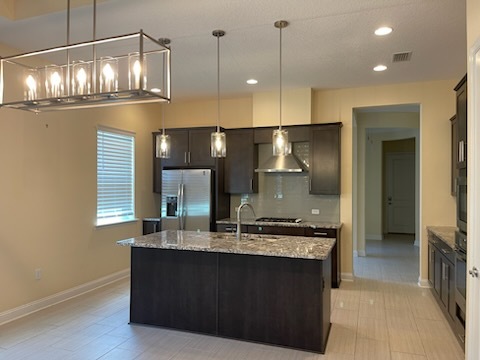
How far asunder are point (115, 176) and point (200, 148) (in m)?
1.42

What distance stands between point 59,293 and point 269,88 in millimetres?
4153

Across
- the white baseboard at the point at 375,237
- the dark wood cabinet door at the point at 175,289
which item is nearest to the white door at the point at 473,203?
the dark wood cabinet door at the point at 175,289

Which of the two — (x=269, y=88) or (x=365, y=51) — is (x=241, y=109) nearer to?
(x=269, y=88)

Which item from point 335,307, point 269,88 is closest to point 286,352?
point 335,307

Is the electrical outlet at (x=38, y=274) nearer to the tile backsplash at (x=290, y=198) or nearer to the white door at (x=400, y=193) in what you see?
the tile backsplash at (x=290, y=198)

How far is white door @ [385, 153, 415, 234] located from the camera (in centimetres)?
1061

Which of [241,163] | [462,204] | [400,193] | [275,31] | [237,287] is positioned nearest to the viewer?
[462,204]

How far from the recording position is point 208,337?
347cm

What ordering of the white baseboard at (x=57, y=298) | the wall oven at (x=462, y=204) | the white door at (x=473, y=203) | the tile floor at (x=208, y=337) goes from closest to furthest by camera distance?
the white door at (x=473, y=203) < the wall oven at (x=462, y=204) < the tile floor at (x=208, y=337) < the white baseboard at (x=57, y=298)

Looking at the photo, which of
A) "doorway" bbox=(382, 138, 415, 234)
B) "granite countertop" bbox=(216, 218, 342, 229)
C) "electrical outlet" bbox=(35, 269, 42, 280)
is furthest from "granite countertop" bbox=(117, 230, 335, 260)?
"doorway" bbox=(382, 138, 415, 234)

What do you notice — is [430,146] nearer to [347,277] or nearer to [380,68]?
[380,68]

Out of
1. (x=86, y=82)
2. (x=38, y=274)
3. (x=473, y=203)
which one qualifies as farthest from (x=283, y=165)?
(x=38, y=274)

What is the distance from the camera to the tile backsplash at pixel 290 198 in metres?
5.69

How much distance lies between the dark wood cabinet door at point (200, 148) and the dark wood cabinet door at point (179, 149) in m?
0.09
